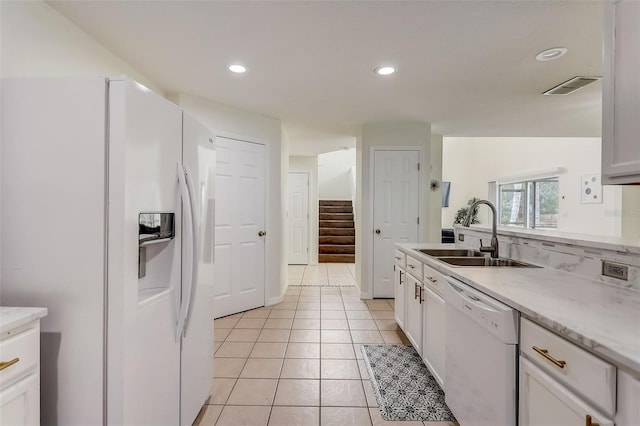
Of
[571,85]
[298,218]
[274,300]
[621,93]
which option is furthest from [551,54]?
[298,218]

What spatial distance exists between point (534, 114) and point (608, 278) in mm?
2999

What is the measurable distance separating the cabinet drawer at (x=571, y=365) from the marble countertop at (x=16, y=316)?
1658 mm

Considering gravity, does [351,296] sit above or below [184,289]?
below

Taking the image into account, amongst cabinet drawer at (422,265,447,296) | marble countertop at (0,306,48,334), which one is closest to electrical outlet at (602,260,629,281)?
cabinet drawer at (422,265,447,296)

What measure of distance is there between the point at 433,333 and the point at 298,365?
105cm

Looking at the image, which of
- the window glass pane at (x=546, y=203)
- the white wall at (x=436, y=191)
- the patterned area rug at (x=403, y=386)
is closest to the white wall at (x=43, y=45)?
the patterned area rug at (x=403, y=386)

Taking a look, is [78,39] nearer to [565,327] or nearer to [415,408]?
[565,327]

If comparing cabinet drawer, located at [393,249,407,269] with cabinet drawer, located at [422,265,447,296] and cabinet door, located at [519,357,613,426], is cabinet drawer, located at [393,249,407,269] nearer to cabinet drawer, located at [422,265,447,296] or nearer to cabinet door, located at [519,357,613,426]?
cabinet drawer, located at [422,265,447,296]

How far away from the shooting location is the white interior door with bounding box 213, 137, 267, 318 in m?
3.28

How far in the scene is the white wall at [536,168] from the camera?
220 inches

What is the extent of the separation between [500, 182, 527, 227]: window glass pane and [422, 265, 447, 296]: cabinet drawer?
728 cm

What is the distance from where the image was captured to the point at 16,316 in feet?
3.00

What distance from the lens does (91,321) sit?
105cm

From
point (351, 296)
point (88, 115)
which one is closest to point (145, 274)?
point (88, 115)
